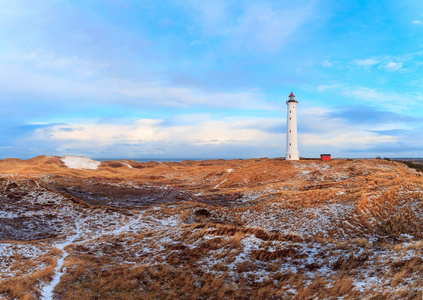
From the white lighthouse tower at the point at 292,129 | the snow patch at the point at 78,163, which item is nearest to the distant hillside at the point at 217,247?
the white lighthouse tower at the point at 292,129

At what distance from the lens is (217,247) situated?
1334 centimetres

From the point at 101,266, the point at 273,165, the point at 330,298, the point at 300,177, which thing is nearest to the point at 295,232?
the point at 330,298

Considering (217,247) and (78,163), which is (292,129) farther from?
(78,163)

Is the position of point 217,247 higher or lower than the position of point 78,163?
lower

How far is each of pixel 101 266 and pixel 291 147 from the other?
5066 centimetres

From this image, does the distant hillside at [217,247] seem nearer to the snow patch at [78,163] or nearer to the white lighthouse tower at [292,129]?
the white lighthouse tower at [292,129]

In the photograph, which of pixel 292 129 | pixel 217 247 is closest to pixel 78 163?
pixel 292 129

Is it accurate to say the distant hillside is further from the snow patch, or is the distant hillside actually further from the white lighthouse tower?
the snow patch

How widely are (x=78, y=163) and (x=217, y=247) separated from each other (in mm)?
84560

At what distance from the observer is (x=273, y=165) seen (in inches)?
1900

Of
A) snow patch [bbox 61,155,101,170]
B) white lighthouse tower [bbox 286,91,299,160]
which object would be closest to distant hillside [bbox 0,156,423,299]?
white lighthouse tower [bbox 286,91,299,160]

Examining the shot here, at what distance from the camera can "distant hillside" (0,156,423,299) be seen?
9.55 m

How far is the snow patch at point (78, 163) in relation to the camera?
266ft

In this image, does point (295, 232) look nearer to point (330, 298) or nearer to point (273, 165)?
point (330, 298)
